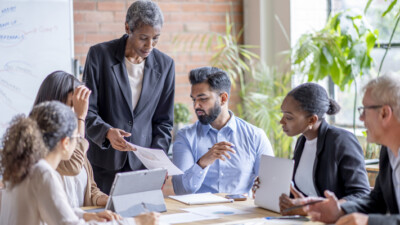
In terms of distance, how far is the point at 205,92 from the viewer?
129 inches

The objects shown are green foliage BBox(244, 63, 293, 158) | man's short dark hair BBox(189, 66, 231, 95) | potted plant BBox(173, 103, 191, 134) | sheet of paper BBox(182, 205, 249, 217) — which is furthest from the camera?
potted plant BBox(173, 103, 191, 134)

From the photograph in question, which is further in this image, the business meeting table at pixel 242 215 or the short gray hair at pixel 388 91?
the business meeting table at pixel 242 215

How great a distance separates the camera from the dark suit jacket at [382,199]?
226cm

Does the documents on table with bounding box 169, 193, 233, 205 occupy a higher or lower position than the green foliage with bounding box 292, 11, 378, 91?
lower

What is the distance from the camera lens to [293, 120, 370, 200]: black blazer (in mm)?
2533

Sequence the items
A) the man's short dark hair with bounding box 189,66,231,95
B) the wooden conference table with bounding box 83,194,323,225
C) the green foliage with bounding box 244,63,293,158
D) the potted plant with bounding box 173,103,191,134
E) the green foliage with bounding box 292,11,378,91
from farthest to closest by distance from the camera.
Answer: the potted plant with bounding box 173,103,191,134, the green foliage with bounding box 244,63,293,158, the green foliage with bounding box 292,11,378,91, the man's short dark hair with bounding box 189,66,231,95, the wooden conference table with bounding box 83,194,323,225

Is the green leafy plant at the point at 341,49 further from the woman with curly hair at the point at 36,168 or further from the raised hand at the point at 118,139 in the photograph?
the woman with curly hair at the point at 36,168

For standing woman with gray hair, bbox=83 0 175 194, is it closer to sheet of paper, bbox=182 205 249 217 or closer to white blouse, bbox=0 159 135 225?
sheet of paper, bbox=182 205 249 217

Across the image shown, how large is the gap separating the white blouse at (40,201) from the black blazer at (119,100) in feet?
3.84


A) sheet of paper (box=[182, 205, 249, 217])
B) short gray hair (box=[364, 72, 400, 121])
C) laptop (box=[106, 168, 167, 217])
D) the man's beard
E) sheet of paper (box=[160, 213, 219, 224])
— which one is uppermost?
short gray hair (box=[364, 72, 400, 121])

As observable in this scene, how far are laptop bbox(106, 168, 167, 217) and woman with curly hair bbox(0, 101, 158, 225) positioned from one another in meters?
0.39

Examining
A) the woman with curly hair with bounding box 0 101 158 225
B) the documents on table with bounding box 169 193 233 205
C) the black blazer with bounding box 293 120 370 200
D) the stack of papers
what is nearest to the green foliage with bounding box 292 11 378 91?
the black blazer with bounding box 293 120 370 200

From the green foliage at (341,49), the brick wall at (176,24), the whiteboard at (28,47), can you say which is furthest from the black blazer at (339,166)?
the brick wall at (176,24)

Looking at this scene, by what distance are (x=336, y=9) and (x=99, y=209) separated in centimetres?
335
